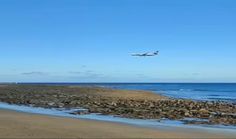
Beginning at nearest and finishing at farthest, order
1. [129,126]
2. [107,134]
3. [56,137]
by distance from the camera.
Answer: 1. [56,137]
2. [107,134]
3. [129,126]

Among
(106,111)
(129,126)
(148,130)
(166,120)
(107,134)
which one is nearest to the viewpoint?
(107,134)

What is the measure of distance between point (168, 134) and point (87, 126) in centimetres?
437

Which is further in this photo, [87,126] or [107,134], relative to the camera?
[87,126]

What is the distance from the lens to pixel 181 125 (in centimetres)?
2461

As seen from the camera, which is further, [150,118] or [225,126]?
[150,118]

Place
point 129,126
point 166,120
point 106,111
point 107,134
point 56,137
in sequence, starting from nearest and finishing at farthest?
point 56,137 < point 107,134 < point 129,126 < point 166,120 < point 106,111

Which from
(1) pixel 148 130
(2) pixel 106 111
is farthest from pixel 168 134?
(2) pixel 106 111

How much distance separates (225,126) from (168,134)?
5.38 m

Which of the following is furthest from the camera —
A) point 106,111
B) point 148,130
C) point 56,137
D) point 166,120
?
point 106,111

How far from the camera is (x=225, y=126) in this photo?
24.5 metres

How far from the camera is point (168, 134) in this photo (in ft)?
66.4

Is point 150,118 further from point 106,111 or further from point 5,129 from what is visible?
point 5,129

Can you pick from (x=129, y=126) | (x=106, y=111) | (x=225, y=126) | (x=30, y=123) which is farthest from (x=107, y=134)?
(x=106, y=111)

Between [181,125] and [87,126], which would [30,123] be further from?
[181,125]
